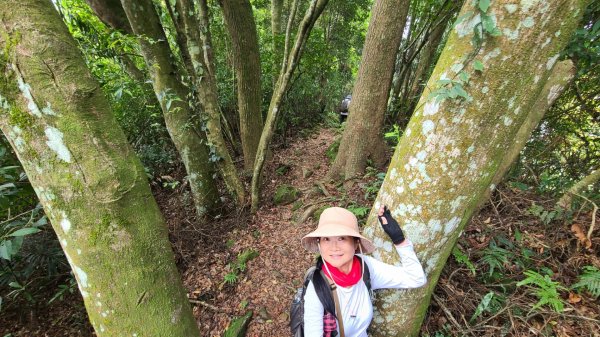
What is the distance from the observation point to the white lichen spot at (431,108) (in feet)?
5.61

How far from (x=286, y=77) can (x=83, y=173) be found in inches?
139

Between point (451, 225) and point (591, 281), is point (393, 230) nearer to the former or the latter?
point (451, 225)

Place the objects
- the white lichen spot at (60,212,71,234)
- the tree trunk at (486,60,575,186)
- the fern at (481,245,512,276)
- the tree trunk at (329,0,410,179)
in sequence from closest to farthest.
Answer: the white lichen spot at (60,212,71,234), the tree trunk at (486,60,575,186), the fern at (481,245,512,276), the tree trunk at (329,0,410,179)

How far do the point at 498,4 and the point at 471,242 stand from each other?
277cm

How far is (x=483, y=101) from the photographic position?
1.56 m

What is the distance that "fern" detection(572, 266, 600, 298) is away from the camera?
2408 mm

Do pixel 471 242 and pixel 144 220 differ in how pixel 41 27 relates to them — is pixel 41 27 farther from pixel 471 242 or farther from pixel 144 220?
pixel 471 242

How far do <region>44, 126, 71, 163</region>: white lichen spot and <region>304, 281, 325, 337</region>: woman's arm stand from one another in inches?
66.6

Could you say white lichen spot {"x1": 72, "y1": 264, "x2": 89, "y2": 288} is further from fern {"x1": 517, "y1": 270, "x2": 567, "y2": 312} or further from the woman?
fern {"x1": 517, "y1": 270, "x2": 567, "y2": 312}

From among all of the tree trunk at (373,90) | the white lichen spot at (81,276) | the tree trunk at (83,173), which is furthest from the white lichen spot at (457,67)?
the tree trunk at (373,90)

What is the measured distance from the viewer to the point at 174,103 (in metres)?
4.55

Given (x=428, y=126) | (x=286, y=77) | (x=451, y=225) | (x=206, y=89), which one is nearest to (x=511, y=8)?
(x=428, y=126)

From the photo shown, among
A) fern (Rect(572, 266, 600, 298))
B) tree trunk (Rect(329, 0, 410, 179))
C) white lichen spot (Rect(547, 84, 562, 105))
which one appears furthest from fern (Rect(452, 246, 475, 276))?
tree trunk (Rect(329, 0, 410, 179))

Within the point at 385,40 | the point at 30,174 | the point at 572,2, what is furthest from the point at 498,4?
the point at 385,40
